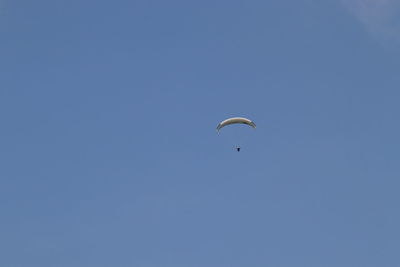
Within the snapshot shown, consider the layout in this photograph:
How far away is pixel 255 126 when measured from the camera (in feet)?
236

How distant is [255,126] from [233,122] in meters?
5.00

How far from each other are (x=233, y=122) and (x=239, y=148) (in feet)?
24.8

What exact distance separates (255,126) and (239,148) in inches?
246

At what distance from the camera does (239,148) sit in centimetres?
6900

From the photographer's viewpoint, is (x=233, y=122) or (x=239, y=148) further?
(x=233, y=122)

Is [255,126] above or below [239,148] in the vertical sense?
above

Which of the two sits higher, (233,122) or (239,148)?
(233,122)

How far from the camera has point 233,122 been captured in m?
74.5
